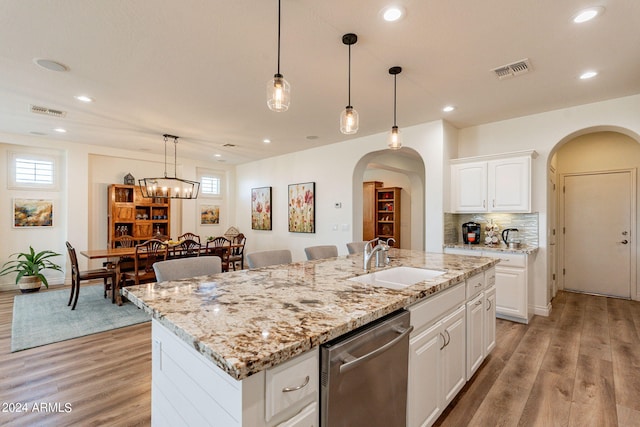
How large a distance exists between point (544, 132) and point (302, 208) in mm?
4168

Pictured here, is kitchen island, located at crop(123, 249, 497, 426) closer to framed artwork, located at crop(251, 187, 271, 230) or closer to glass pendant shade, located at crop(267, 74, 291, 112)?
glass pendant shade, located at crop(267, 74, 291, 112)

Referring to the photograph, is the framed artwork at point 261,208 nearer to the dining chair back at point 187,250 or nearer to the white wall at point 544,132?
the dining chair back at point 187,250

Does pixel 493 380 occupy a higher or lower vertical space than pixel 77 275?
lower

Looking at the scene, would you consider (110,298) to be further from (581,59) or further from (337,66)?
(581,59)

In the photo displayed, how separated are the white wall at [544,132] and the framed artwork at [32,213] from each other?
763cm

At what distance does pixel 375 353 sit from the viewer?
132 cm

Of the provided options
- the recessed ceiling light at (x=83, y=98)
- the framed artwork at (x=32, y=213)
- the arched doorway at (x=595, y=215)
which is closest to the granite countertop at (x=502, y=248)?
the arched doorway at (x=595, y=215)

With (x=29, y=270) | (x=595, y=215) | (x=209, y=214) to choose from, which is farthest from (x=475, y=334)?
(x=209, y=214)

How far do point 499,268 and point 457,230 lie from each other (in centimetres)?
103

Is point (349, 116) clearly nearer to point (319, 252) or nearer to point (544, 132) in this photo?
point (319, 252)

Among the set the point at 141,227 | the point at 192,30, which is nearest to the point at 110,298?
the point at 141,227

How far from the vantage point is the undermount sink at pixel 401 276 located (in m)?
2.25

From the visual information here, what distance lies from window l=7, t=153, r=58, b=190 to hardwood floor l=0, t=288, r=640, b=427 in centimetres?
321

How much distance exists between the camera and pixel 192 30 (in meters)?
2.30
